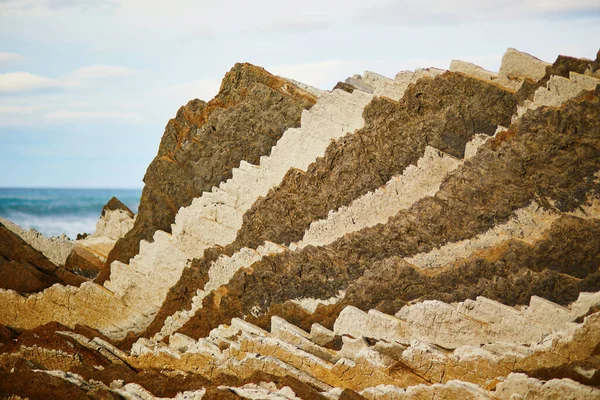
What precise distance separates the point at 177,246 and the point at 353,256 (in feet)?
15.9

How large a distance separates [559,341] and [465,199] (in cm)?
428

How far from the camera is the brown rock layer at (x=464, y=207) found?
17359mm

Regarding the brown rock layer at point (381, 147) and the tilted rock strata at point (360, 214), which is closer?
the tilted rock strata at point (360, 214)

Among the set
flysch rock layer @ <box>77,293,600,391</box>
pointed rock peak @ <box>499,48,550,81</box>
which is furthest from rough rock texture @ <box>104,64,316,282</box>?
flysch rock layer @ <box>77,293,600,391</box>

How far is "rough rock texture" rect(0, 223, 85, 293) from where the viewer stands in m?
23.0

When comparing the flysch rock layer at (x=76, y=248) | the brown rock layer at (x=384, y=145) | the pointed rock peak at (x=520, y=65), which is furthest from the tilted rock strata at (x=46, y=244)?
the pointed rock peak at (x=520, y=65)

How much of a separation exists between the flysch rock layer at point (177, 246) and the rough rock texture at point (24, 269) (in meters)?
0.50

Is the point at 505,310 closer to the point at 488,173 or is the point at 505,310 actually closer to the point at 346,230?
the point at 488,173

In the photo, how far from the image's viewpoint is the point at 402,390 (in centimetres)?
1479

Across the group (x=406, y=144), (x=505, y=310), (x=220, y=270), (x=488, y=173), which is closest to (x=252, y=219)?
(x=220, y=270)

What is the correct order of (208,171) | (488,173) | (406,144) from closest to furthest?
(488,173) → (406,144) → (208,171)

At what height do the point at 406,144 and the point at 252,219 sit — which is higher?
the point at 406,144

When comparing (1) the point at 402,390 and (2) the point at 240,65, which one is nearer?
(1) the point at 402,390

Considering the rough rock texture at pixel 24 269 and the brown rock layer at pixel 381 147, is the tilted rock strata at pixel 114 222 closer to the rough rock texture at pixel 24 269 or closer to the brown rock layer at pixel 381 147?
the rough rock texture at pixel 24 269
